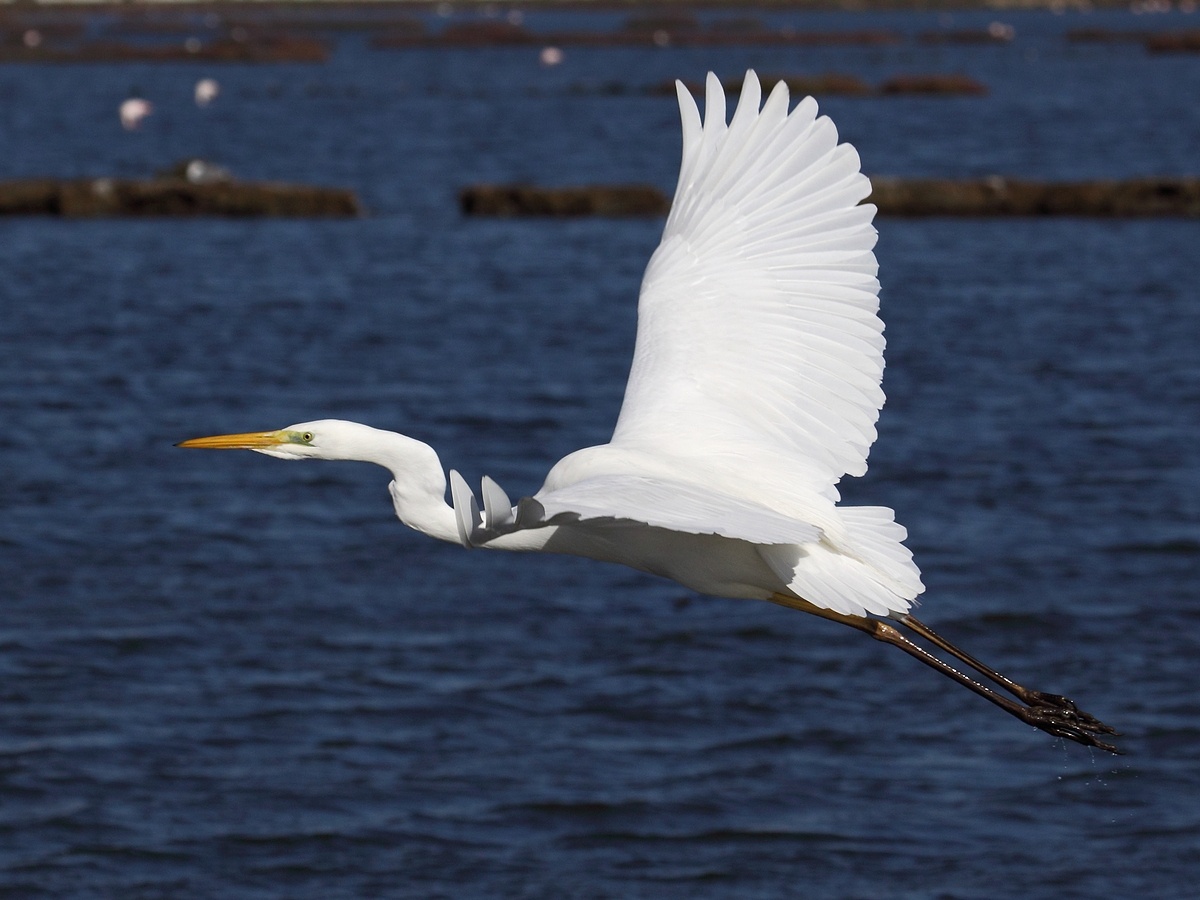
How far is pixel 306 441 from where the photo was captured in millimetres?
6758

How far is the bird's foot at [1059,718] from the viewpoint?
7.54 metres

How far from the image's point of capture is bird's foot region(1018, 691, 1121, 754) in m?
7.54

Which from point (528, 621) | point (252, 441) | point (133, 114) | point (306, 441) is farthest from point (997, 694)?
point (133, 114)

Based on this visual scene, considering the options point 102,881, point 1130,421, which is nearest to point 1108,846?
point 102,881

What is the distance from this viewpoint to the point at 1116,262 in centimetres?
2981

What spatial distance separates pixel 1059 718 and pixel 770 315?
1995 mm

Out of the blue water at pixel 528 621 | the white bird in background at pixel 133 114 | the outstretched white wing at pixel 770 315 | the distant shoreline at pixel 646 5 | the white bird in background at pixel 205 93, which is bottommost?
the blue water at pixel 528 621

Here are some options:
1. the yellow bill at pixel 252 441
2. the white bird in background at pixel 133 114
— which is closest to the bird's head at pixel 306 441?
the yellow bill at pixel 252 441

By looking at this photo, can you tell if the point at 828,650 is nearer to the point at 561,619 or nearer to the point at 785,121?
the point at 561,619

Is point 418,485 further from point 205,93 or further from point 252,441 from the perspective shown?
point 205,93

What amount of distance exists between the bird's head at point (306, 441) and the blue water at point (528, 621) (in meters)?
4.76

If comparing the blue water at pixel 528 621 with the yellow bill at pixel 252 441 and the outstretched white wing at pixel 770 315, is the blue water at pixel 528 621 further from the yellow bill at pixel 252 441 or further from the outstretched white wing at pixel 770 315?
the yellow bill at pixel 252 441

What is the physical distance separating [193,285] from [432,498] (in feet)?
75.6

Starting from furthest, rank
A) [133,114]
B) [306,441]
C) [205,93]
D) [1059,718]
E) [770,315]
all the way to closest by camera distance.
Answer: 1. [205,93]
2. [133,114]
3. [1059,718]
4. [770,315]
5. [306,441]
